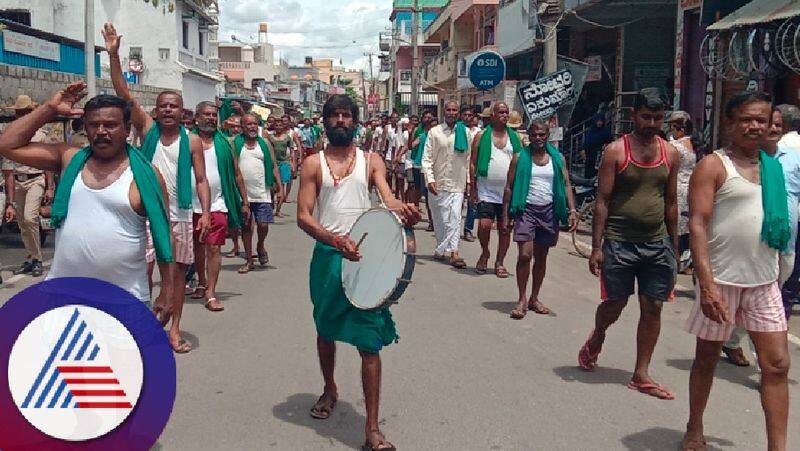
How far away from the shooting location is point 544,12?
1335 centimetres

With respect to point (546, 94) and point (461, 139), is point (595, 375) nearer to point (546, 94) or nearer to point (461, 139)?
point (461, 139)

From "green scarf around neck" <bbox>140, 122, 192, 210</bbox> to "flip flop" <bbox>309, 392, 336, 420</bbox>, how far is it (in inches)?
90.7

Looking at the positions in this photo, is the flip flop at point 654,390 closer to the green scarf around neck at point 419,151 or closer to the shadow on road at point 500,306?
the shadow on road at point 500,306

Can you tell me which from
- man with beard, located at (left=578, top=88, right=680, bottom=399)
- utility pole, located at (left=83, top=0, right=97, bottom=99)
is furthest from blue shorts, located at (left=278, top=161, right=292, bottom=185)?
man with beard, located at (left=578, top=88, right=680, bottom=399)

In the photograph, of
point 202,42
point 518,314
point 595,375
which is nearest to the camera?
point 595,375

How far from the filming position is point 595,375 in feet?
19.3

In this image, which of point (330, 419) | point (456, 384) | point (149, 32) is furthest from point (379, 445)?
point (149, 32)

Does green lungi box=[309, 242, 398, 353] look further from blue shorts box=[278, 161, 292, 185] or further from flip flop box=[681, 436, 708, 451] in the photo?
blue shorts box=[278, 161, 292, 185]

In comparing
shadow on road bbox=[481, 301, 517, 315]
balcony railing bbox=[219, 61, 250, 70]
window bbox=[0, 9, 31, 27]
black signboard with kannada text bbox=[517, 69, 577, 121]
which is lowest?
shadow on road bbox=[481, 301, 517, 315]

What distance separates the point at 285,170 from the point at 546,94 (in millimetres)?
5569

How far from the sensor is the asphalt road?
15.4 feet

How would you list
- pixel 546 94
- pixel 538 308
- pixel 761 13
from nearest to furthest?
pixel 538 308
pixel 761 13
pixel 546 94

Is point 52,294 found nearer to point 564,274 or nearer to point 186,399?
point 186,399

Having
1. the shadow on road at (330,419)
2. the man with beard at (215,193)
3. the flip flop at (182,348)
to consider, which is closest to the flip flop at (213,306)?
the man with beard at (215,193)
